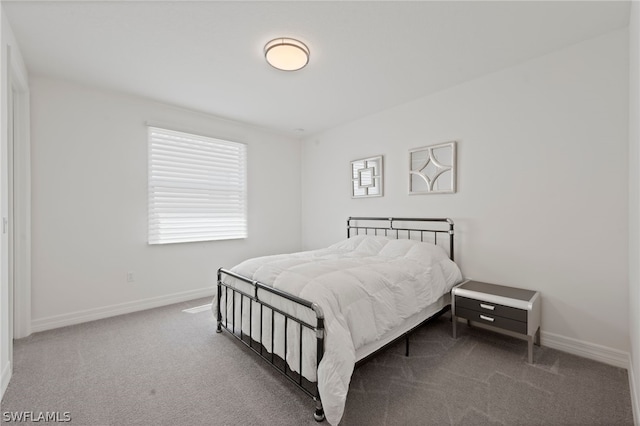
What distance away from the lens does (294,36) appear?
92.4 inches

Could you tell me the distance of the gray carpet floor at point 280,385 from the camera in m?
1.76

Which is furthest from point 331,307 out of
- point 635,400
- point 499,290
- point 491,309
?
point 635,400

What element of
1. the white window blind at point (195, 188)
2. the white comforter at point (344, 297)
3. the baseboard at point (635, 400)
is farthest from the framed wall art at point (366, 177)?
the baseboard at point (635, 400)

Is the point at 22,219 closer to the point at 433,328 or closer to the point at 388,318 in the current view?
the point at 388,318

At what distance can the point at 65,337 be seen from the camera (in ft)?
9.28

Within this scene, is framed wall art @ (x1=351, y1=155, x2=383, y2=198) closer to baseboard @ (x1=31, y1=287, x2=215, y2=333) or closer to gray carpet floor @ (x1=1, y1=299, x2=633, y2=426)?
gray carpet floor @ (x1=1, y1=299, x2=633, y2=426)

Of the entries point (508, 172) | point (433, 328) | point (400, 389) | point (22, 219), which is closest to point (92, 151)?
point (22, 219)

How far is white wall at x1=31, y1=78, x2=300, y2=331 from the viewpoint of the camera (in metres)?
3.03

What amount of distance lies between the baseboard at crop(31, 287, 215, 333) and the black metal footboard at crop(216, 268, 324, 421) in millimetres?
1330

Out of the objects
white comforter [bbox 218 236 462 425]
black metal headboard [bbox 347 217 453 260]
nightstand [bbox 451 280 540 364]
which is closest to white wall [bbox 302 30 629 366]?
black metal headboard [bbox 347 217 453 260]

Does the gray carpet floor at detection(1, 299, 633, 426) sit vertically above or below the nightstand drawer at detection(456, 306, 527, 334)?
below

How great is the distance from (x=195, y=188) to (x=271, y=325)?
2659mm

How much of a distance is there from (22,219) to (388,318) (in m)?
3.62

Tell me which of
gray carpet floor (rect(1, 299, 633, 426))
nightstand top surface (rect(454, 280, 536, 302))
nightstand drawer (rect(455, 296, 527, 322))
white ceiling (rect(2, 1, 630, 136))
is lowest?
gray carpet floor (rect(1, 299, 633, 426))
